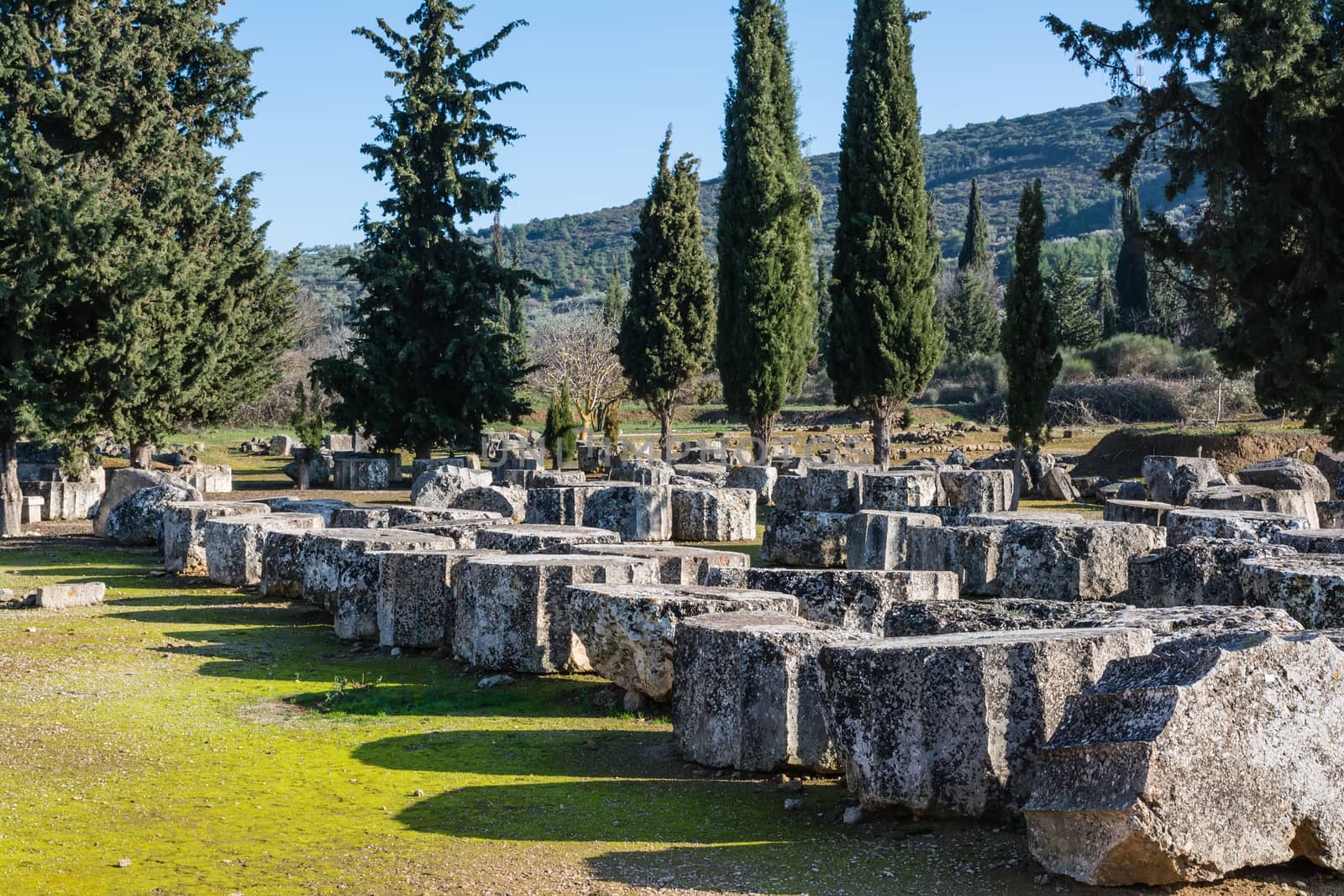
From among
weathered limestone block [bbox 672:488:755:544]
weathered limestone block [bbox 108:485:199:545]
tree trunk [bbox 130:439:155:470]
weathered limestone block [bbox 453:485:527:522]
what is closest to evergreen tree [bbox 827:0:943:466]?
weathered limestone block [bbox 672:488:755:544]

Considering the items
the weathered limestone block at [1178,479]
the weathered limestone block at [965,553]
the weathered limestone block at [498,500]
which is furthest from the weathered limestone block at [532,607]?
the weathered limestone block at [1178,479]

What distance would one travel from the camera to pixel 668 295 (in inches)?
1406

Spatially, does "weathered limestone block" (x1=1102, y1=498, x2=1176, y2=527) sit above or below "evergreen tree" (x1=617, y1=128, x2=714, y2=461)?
below

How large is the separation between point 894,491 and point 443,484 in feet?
24.5

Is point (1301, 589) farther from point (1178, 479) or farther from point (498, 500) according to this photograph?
point (1178, 479)

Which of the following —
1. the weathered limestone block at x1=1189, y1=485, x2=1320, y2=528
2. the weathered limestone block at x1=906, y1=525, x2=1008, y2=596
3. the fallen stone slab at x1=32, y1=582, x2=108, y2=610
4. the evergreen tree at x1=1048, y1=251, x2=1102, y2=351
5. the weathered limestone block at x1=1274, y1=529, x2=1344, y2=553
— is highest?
the evergreen tree at x1=1048, y1=251, x2=1102, y2=351

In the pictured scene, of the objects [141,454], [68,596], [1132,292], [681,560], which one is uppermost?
[1132,292]

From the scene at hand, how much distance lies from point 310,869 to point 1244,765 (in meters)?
3.49

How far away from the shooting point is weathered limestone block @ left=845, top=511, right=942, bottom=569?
14109 millimetres

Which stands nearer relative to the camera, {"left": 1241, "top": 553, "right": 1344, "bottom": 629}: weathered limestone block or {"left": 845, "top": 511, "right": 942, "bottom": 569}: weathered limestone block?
{"left": 1241, "top": 553, "right": 1344, "bottom": 629}: weathered limestone block

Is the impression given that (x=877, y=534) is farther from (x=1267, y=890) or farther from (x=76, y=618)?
(x=1267, y=890)

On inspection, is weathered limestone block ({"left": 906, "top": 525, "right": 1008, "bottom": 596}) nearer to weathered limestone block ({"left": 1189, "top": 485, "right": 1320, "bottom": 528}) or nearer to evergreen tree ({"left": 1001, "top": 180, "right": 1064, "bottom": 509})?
weathered limestone block ({"left": 1189, "top": 485, "right": 1320, "bottom": 528})

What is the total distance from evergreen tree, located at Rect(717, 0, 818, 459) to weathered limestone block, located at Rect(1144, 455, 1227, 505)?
10539 mm

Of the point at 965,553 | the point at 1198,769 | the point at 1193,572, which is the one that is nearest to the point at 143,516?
the point at 965,553
